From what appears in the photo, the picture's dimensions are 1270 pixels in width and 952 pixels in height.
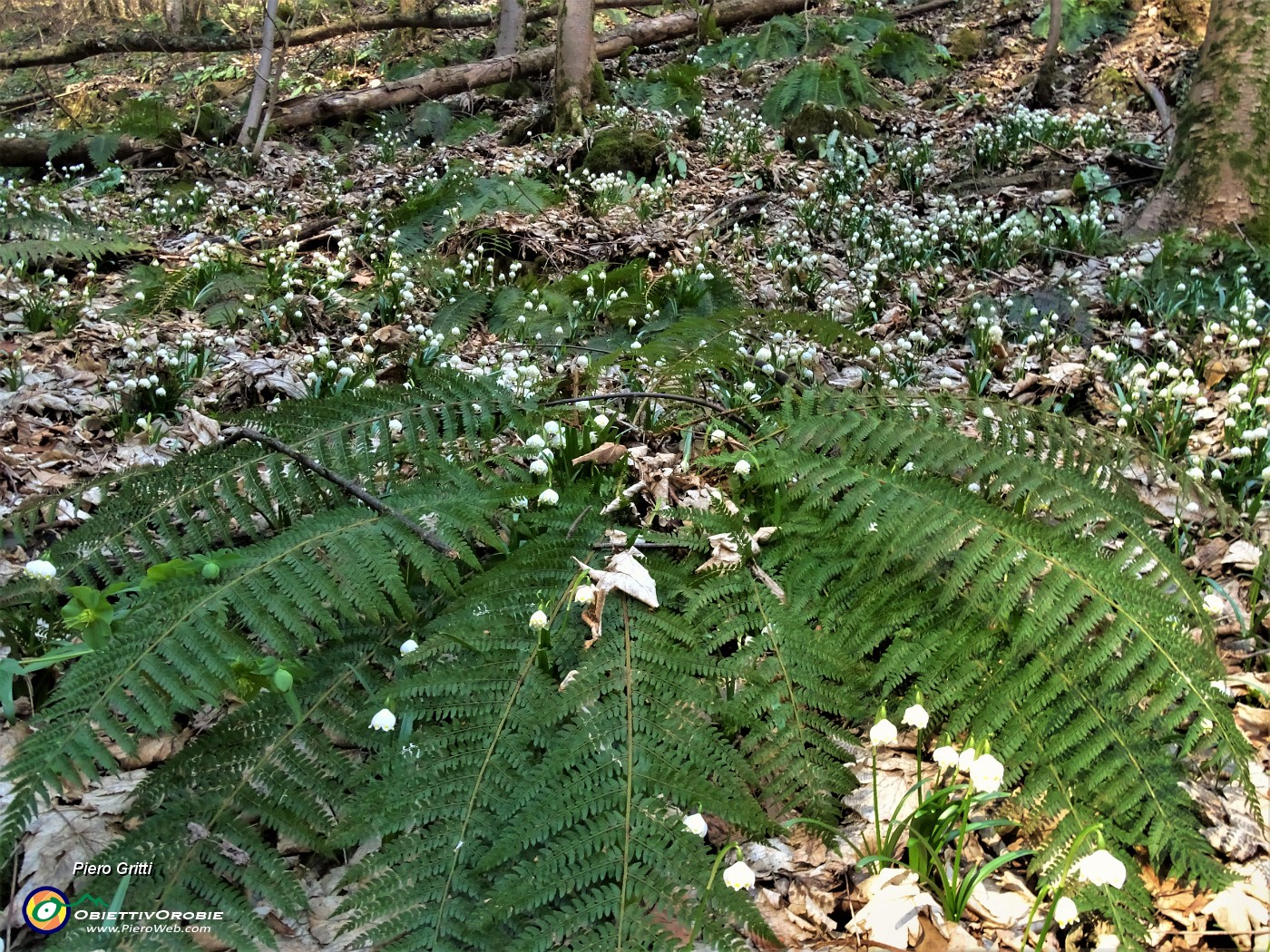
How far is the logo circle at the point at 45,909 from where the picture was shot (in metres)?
1.78

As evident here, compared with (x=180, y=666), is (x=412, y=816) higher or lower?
lower

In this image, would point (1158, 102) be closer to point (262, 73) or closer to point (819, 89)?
point (819, 89)

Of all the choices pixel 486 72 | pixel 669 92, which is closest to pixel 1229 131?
pixel 669 92

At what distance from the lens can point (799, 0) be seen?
14641mm

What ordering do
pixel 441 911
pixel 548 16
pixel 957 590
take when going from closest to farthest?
pixel 441 911, pixel 957 590, pixel 548 16

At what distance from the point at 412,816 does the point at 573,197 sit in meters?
7.04

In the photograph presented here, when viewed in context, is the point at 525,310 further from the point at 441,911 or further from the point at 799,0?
the point at 799,0

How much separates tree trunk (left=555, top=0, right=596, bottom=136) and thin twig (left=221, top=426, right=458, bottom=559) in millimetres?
8347

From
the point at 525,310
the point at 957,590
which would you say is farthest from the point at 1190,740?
the point at 525,310

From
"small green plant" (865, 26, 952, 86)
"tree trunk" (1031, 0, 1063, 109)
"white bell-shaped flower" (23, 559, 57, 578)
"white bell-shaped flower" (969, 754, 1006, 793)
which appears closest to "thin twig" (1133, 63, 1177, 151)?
"tree trunk" (1031, 0, 1063, 109)

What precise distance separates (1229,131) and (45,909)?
7007 millimetres

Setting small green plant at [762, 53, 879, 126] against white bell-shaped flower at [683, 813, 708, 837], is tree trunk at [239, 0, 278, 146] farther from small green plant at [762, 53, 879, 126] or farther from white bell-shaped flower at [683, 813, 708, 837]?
white bell-shaped flower at [683, 813, 708, 837]

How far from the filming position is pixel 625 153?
870 cm

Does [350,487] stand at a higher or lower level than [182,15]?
higher
